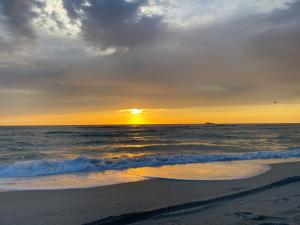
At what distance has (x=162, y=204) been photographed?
26.2 ft

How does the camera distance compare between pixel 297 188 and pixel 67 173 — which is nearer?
pixel 297 188

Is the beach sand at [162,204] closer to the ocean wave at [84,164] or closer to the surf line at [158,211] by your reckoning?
the surf line at [158,211]

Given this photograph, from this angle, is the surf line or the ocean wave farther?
the ocean wave

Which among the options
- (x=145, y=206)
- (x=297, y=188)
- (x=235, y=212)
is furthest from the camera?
(x=297, y=188)

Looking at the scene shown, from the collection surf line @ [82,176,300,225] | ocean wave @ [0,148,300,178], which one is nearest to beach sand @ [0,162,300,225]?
surf line @ [82,176,300,225]

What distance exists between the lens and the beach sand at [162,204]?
6.66 m

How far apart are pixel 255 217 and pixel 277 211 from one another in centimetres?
75

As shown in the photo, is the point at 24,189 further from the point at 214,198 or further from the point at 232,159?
the point at 232,159

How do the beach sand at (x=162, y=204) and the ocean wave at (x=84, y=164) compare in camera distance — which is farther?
the ocean wave at (x=84, y=164)

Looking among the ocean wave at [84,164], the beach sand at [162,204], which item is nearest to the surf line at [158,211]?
the beach sand at [162,204]

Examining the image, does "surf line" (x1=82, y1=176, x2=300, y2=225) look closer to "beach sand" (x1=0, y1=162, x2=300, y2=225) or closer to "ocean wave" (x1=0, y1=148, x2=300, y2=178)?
"beach sand" (x1=0, y1=162, x2=300, y2=225)

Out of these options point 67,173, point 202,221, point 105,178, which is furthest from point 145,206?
point 67,173

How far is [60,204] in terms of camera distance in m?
8.01

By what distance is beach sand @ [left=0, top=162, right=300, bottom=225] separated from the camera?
21.9ft
